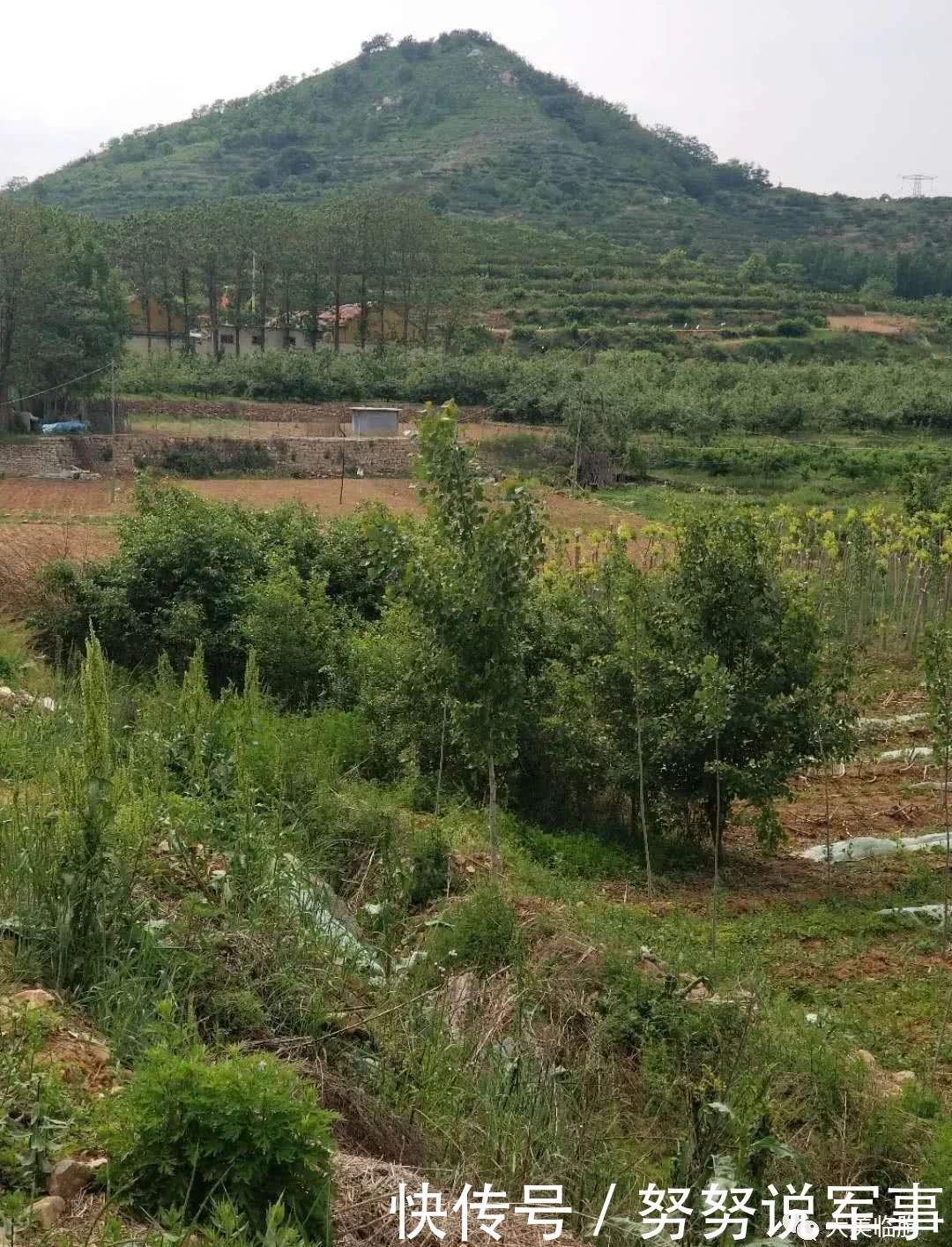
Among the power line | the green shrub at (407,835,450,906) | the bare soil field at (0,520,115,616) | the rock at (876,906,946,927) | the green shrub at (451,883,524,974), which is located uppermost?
the power line

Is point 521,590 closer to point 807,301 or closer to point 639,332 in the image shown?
point 639,332

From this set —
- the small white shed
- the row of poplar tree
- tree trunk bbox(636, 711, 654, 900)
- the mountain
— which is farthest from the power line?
the mountain

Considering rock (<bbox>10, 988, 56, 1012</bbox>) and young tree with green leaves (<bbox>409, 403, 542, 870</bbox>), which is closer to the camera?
rock (<bbox>10, 988, 56, 1012</bbox>)

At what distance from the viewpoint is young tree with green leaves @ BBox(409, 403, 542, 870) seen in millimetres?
8984

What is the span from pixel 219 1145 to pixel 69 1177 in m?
0.55

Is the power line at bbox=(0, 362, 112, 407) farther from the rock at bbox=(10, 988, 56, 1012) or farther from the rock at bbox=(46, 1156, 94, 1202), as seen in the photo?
the rock at bbox=(46, 1156, 94, 1202)

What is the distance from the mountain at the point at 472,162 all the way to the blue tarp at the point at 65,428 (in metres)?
71.5

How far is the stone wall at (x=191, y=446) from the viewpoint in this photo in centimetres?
3897

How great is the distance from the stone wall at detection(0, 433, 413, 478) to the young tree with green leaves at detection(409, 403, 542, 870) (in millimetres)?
29587

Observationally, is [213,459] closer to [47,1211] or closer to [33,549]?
[33,549]

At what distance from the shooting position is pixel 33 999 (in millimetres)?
5152

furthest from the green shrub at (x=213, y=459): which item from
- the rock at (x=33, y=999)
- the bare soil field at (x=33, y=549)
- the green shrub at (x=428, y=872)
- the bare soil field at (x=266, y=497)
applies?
the rock at (x=33, y=999)

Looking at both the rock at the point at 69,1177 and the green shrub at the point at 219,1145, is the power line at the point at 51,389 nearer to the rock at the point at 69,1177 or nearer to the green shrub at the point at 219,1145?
the rock at the point at 69,1177

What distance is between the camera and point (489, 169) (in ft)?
435
